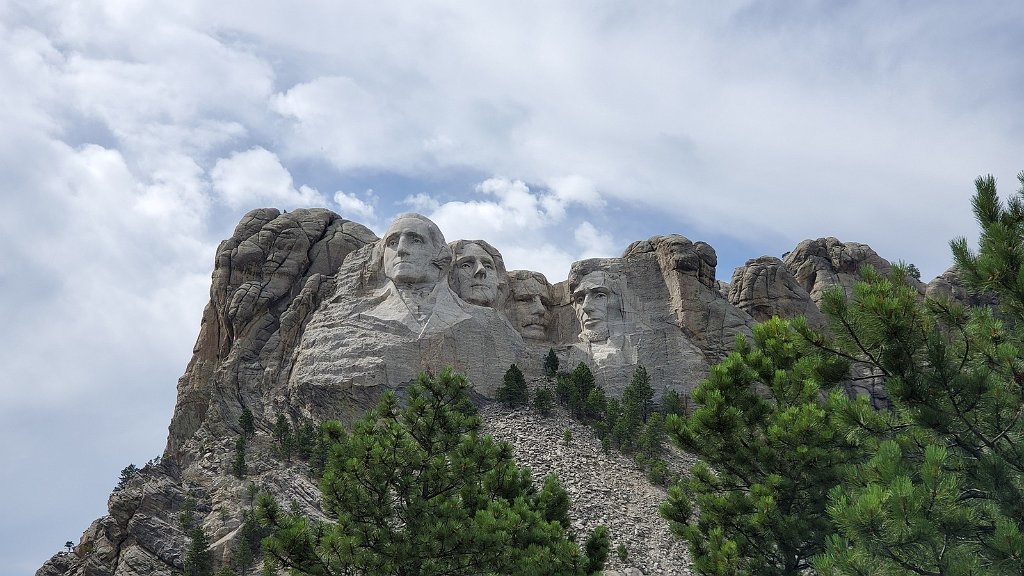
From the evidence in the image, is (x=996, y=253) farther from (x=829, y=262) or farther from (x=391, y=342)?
(x=829, y=262)

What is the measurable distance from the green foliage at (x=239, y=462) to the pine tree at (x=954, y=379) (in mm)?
27087

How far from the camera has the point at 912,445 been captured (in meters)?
14.7

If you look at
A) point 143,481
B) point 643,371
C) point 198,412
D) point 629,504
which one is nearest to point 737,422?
point 629,504

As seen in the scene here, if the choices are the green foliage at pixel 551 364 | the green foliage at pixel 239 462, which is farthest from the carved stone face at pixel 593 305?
the green foliage at pixel 239 462

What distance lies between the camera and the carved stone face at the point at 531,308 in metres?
Result: 47.3

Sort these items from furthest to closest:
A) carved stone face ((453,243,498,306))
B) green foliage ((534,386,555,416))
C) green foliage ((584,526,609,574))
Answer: carved stone face ((453,243,498,306)) → green foliage ((534,386,555,416)) → green foliage ((584,526,609,574))

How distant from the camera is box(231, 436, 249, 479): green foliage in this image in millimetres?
37125

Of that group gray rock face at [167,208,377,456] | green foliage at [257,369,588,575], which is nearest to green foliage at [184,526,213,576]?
gray rock face at [167,208,377,456]

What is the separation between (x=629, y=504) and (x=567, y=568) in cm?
1544

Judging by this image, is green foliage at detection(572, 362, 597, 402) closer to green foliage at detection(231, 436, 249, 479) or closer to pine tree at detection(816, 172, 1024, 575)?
green foliage at detection(231, 436, 249, 479)

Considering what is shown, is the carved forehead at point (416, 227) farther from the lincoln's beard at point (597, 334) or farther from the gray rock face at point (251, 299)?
the lincoln's beard at point (597, 334)

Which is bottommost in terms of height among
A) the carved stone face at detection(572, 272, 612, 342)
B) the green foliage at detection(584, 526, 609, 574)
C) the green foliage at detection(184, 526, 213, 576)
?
the green foliage at detection(584, 526, 609, 574)

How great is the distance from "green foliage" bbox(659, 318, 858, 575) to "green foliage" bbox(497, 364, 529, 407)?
20728mm

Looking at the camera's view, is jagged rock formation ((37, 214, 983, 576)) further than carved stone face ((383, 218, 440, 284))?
No
